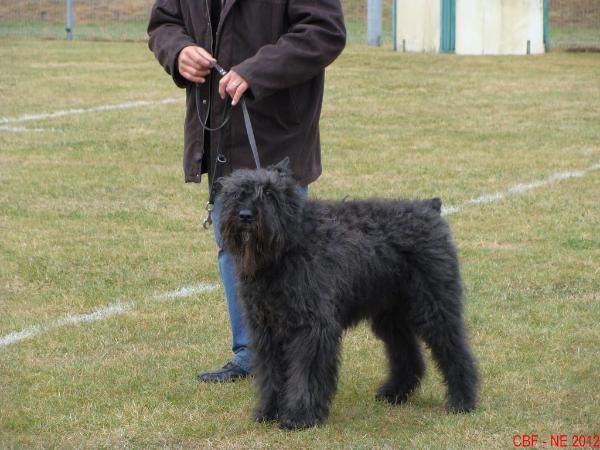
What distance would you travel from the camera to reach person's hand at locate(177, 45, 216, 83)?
5.50 metres

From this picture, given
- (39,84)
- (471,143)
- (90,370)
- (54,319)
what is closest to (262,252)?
(90,370)

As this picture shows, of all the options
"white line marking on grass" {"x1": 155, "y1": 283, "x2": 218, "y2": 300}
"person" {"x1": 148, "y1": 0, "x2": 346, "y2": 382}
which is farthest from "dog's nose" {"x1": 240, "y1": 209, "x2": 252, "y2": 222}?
"white line marking on grass" {"x1": 155, "y1": 283, "x2": 218, "y2": 300}

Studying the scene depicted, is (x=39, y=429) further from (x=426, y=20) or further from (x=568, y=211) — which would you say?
(x=426, y=20)

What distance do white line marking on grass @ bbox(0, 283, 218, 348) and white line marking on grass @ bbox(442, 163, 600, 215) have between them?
10.2 ft

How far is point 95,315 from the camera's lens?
7.45 meters

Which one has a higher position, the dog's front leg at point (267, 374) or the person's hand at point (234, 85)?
the person's hand at point (234, 85)

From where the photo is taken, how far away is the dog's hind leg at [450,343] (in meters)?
5.43

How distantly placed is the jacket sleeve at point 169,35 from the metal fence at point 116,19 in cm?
2080

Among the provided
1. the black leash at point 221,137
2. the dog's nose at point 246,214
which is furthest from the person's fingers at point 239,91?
the dog's nose at point 246,214

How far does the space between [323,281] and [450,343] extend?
2.51 feet

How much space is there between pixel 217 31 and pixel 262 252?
1277 millimetres

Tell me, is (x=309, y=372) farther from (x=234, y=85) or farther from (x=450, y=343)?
(x=234, y=85)

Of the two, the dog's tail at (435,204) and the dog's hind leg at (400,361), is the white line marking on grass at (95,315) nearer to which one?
the dog's hind leg at (400,361)

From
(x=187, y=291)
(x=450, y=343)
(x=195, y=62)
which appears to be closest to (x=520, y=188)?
(x=187, y=291)
